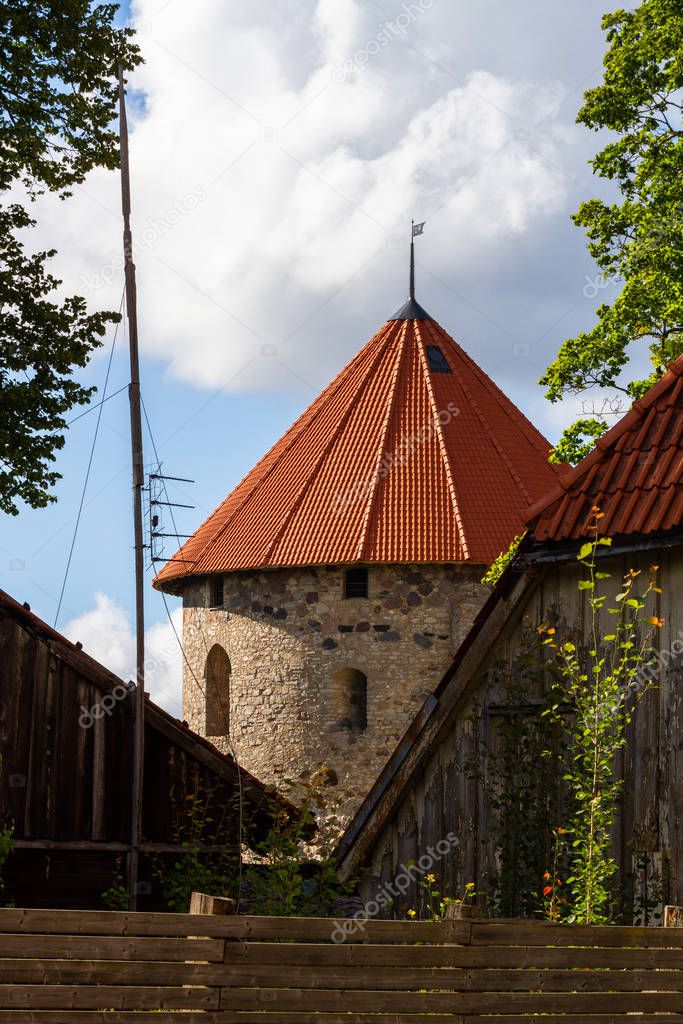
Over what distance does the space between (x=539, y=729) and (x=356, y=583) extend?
661 inches

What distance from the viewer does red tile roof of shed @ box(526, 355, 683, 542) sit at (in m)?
8.72

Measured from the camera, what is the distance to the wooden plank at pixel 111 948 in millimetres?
6180

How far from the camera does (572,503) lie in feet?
30.6

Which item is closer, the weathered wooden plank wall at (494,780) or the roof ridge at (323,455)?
the weathered wooden plank wall at (494,780)

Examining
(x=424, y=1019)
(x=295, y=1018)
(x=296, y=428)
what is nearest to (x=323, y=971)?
(x=295, y=1018)

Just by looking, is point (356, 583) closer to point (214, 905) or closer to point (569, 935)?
point (569, 935)

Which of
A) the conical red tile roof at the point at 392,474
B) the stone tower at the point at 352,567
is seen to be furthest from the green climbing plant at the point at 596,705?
the conical red tile roof at the point at 392,474

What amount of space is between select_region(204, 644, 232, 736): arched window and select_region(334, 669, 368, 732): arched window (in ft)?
9.78

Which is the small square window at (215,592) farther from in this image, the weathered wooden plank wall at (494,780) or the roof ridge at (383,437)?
the weathered wooden plank wall at (494,780)

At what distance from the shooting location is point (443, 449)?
2775 centimetres

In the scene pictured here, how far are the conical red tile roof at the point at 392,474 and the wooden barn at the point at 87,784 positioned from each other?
37.6ft

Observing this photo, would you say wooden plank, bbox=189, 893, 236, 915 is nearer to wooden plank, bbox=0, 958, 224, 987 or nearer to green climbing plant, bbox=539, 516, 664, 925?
wooden plank, bbox=0, 958, 224, 987

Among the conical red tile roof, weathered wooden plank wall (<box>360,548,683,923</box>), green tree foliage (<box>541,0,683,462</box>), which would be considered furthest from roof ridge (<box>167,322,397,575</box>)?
weathered wooden plank wall (<box>360,548,683,923</box>)

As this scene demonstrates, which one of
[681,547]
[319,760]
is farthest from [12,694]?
[319,760]
